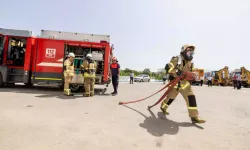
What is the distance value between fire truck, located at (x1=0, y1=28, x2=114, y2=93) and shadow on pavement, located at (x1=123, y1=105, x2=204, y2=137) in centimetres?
477

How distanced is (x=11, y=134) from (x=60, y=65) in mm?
6109

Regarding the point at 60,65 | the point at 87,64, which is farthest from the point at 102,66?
the point at 60,65

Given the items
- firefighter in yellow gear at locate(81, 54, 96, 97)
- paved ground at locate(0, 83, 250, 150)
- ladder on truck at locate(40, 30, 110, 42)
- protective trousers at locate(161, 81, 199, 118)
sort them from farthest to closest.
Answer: ladder on truck at locate(40, 30, 110, 42), firefighter in yellow gear at locate(81, 54, 96, 97), protective trousers at locate(161, 81, 199, 118), paved ground at locate(0, 83, 250, 150)

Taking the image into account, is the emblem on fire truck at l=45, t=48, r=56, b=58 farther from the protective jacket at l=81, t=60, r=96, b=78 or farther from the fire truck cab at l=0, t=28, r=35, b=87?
the protective jacket at l=81, t=60, r=96, b=78

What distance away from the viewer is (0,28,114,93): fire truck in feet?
30.3

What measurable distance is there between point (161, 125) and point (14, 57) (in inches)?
330

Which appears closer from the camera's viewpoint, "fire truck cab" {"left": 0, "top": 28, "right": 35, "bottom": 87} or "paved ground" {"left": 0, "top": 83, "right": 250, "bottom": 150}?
"paved ground" {"left": 0, "top": 83, "right": 250, "bottom": 150}

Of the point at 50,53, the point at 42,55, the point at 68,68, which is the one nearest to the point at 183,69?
the point at 68,68

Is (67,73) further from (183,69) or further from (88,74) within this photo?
(183,69)

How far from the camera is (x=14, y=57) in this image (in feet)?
31.4

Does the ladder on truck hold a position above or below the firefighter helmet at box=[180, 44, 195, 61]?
above

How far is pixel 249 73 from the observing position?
2872 cm

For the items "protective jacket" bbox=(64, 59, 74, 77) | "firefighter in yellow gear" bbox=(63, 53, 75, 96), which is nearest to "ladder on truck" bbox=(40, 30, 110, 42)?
"firefighter in yellow gear" bbox=(63, 53, 75, 96)

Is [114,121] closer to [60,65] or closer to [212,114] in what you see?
[212,114]
